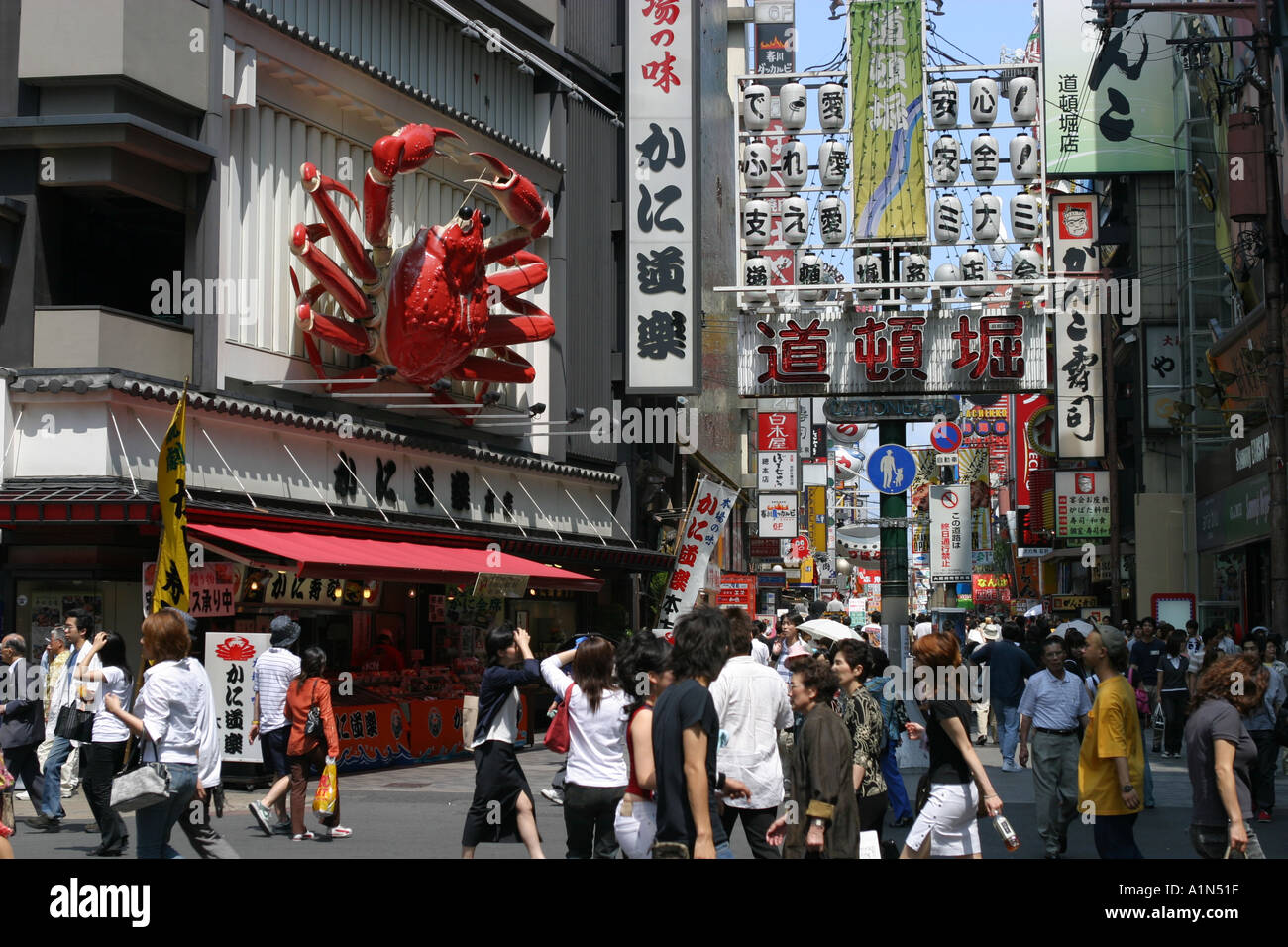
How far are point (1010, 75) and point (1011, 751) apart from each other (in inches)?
580

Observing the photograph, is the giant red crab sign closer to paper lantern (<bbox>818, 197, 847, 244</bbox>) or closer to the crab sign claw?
the crab sign claw

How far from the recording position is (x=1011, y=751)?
60.7 ft

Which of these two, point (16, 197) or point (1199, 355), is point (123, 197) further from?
point (1199, 355)

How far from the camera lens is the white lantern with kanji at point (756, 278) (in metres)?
29.0

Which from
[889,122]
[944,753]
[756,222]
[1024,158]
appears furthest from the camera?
[756,222]

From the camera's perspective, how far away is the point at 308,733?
43.9 feet

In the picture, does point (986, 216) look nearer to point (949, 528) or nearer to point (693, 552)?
point (693, 552)

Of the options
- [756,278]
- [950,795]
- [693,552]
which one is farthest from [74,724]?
[756,278]

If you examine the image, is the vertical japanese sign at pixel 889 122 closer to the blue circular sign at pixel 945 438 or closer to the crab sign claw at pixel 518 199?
the crab sign claw at pixel 518 199

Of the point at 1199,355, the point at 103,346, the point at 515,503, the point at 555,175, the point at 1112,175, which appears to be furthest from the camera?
the point at 1112,175

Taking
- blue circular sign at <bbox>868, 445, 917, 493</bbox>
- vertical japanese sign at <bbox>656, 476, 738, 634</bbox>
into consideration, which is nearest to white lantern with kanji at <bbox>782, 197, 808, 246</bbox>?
vertical japanese sign at <bbox>656, 476, 738, 634</bbox>

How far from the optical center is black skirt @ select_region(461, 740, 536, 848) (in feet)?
33.4

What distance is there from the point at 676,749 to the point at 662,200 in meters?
23.0

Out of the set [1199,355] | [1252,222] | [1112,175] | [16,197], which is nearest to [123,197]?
[16,197]
